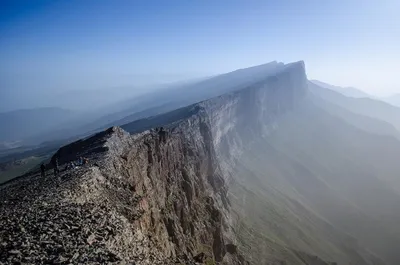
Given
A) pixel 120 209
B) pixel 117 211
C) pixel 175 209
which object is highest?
pixel 117 211

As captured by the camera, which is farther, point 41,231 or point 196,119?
point 196,119

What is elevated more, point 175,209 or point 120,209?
point 120,209

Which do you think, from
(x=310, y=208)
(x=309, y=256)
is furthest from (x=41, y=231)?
(x=310, y=208)

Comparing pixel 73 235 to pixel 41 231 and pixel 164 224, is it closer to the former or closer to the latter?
pixel 41 231

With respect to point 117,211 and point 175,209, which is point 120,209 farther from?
point 175,209

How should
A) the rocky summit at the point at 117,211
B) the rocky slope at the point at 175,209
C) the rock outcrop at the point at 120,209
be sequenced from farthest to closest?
the rocky slope at the point at 175,209 → the rock outcrop at the point at 120,209 → the rocky summit at the point at 117,211

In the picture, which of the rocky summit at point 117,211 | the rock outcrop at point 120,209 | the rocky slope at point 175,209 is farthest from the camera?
the rocky slope at point 175,209

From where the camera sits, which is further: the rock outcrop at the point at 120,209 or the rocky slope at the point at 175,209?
the rocky slope at the point at 175,209

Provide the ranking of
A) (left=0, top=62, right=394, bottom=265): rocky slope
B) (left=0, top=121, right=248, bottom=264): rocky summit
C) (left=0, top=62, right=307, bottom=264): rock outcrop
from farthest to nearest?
(left=0, top=62, right=394, bottom=265): rocky slope, (left=0, top=62, right=307, bottom=264): rock outcrop, (left=0, top=121, right=248, bottom=264): rocky summit

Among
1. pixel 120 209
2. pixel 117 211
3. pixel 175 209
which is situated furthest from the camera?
pixel 175 209

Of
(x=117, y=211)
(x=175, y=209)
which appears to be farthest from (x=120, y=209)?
(x=175, y=209)

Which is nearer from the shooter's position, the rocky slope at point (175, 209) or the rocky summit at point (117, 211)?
the rocky summit at point (117, 211)
